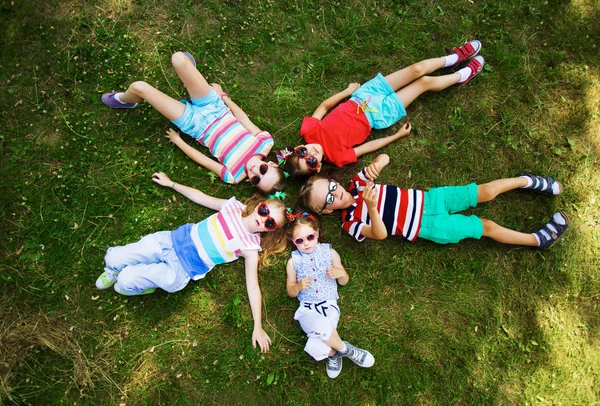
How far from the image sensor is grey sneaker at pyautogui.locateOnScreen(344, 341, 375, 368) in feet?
16.8

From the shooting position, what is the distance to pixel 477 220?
5.28 m

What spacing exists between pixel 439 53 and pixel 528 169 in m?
2.35

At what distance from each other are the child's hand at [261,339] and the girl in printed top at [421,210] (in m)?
1.95

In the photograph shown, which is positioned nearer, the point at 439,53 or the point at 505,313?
the point at 505,313

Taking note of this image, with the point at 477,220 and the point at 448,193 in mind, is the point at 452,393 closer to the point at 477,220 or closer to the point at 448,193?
the point at 477,220

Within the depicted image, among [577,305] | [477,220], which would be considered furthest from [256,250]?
[577,305]

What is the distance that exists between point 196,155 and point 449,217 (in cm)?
388

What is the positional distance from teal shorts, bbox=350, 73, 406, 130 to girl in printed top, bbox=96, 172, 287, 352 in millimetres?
1990

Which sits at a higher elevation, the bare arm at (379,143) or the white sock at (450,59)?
the white sock at (450,59)

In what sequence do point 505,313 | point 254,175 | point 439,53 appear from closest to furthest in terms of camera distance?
1. point 254,175
2. point 505,313
3. point 439,53

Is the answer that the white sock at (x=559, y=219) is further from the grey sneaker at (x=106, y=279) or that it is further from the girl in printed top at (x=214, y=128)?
the grey sneaker at (x=106, y=279)

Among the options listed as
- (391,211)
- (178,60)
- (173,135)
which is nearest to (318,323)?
(391,211)

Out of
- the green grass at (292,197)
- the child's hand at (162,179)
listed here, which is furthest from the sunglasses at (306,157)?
the child's hand at (162,179)

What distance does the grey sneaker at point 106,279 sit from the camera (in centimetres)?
504
